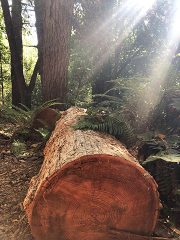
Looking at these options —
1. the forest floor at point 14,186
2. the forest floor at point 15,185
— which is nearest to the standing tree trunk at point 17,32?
the forest floor at point 15,185

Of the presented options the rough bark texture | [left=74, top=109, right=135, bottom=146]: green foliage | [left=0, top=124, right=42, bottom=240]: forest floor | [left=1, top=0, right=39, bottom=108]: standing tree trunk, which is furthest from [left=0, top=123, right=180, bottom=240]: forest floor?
[left=1, top=0, right=39, bottom=108]: standing tree trunk

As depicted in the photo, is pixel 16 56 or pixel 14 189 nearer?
pixel 14 189

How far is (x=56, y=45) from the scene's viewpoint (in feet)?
24.4

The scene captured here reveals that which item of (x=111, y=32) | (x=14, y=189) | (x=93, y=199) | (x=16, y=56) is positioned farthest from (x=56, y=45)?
Result: (x=93, y=199)

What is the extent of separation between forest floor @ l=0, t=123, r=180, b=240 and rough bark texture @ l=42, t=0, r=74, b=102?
1.55 m

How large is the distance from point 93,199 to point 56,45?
5.27 metres

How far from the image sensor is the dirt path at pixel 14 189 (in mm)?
3346

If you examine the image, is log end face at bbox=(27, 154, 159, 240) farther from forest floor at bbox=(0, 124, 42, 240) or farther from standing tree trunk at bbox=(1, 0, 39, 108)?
standing tree trunk at bbox=(1, 0, 39, 108)

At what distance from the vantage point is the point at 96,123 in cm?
394

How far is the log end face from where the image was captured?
2758 mm

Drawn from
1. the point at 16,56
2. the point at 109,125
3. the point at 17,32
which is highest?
the point at 17,32

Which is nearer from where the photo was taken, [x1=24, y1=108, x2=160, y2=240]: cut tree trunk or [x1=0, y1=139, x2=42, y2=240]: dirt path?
[x1=24, y1=108, x2=160, y2=240]: cut tree trunk

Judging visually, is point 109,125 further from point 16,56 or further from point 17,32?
point 17,32

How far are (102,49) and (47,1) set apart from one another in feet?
11.0
